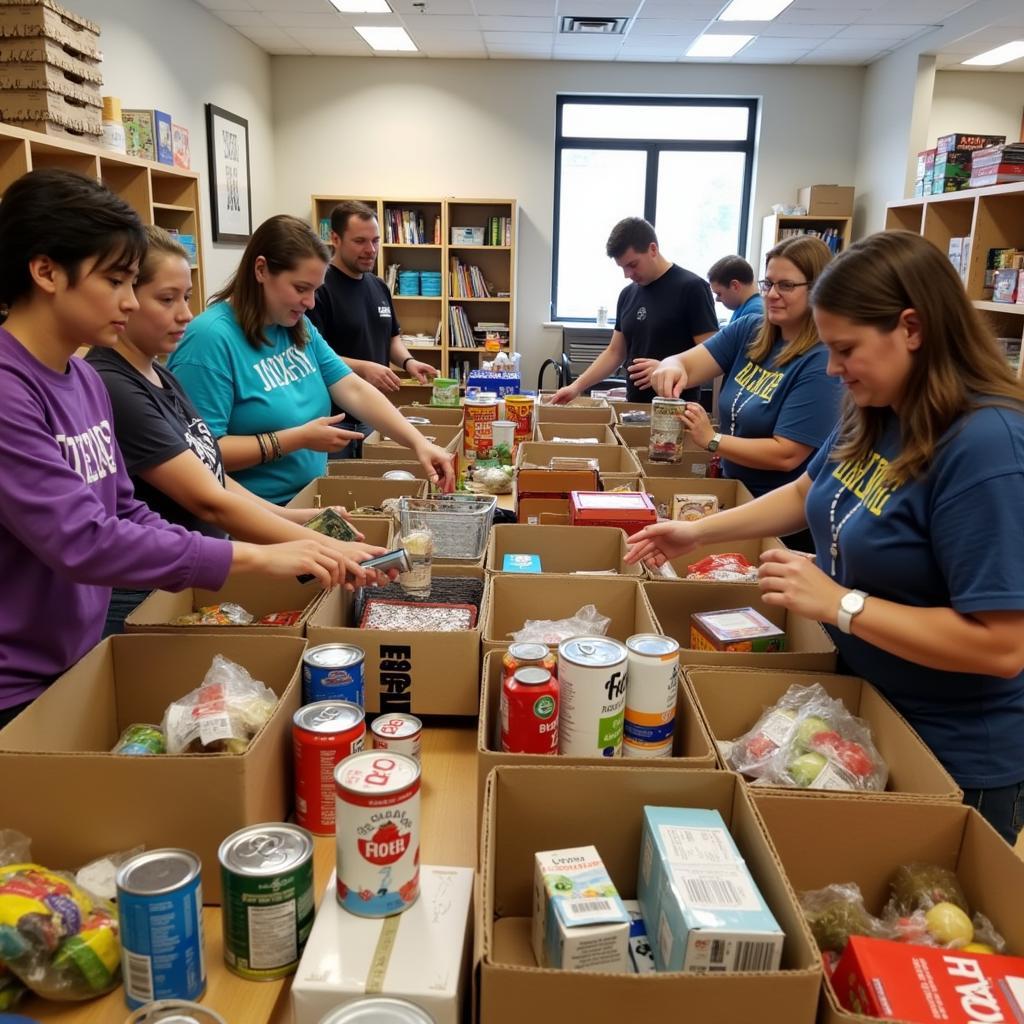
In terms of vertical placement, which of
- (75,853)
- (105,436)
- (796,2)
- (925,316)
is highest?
(796,2)

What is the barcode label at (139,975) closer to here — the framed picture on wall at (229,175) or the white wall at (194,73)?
the white wall at (194,73)

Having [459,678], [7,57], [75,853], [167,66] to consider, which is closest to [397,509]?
[459,678]

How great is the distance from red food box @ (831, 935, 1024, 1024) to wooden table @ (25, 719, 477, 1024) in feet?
1.58

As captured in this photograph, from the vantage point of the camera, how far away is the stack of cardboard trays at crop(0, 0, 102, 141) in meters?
3.03

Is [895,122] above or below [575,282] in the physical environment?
above

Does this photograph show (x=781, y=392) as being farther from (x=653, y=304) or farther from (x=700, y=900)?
(x=653, y=304)

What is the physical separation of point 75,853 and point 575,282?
7.28m

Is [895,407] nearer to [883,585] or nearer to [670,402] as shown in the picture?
[883,585]

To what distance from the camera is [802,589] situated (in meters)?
1.28

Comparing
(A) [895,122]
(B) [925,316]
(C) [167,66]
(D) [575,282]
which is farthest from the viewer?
(D) [575,282]

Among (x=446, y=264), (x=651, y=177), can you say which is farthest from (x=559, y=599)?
(x=651, y=177)

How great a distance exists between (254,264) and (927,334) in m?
1.66

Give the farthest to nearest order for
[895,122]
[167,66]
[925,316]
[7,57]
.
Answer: [895,122] → [167,66] → [7,57] → [925,316]

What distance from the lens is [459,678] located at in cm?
142
